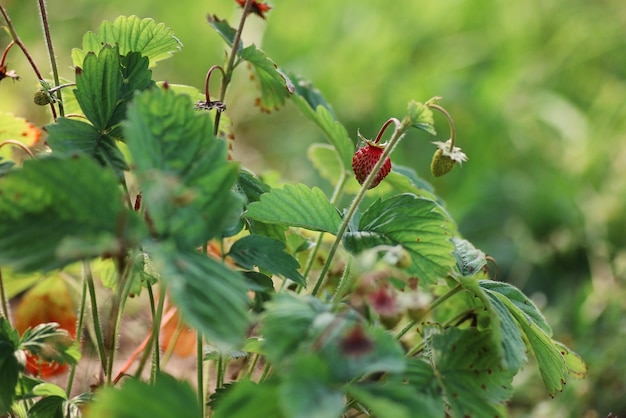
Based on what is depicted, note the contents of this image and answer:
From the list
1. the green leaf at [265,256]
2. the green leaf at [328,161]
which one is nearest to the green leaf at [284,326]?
the green leaf at [265,256]

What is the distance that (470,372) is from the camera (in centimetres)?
67

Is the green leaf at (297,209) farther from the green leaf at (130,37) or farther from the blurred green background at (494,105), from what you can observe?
the blurred green background at (494,105)

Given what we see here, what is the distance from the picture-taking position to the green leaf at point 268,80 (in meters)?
0.80

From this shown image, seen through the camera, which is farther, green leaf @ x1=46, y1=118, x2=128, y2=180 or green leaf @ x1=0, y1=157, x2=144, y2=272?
green leaf @ x1=46, y1=118, x2=128, y2=180

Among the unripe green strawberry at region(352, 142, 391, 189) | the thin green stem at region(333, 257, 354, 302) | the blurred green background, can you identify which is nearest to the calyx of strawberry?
the unripe green strawberry at region(352, 142, 391, 189)

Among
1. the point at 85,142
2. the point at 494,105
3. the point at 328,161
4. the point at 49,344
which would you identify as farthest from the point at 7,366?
the point at 494,105

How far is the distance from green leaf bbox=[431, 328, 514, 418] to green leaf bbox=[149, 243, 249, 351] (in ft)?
0.79

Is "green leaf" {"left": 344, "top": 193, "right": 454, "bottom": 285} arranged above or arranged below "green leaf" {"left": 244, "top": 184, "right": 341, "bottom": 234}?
below

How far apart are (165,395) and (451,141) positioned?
1.30 feet

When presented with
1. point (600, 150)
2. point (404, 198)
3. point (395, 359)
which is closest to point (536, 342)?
point (404, 198)

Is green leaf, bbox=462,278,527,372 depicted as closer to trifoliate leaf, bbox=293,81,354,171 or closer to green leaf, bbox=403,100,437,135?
green leaf, bbox=403,100,437,135

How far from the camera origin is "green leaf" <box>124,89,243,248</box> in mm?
496

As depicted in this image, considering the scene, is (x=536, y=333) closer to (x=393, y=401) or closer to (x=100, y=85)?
(x=393, y=401)

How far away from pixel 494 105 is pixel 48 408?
194cm
